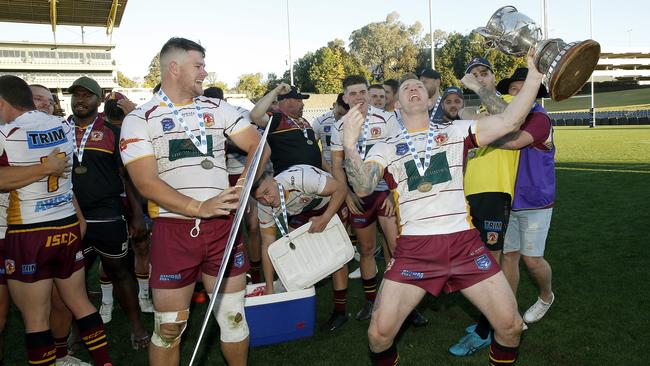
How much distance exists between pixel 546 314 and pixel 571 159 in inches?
588

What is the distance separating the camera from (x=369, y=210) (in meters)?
5.55

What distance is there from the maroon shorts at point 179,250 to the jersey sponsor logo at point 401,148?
141 centimetres

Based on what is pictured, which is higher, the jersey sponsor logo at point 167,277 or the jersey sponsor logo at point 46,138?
the jersey sponsor logo at point 46,138

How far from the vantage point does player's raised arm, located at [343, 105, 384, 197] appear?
3.46 m

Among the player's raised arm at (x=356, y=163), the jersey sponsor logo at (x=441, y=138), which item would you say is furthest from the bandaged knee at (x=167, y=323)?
the jersey sponsor logo at (x=441, y=138)

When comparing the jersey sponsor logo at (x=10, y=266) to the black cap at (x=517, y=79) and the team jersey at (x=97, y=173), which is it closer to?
the team jersey at (x=97, y=173)

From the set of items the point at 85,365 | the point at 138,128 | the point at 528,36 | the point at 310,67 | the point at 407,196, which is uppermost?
the point at 310,67

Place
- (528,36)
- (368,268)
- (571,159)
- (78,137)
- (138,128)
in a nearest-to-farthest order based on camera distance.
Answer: (138,128)
(528,36)
(78,137)
(368,268)
(571,159)

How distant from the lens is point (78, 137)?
195 inches

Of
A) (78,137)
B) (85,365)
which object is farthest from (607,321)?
(78,137)

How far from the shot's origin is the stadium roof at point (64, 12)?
1890 inches

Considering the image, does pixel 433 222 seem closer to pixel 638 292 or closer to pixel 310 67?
pixel 638 292

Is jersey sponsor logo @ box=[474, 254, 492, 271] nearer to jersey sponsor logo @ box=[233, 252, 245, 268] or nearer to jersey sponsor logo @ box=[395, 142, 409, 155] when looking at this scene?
jersey sponsor logo @ box=[395, 142, 409, 155]

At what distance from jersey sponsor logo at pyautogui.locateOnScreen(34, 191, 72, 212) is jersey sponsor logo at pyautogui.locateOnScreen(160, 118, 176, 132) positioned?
52.7 inches
